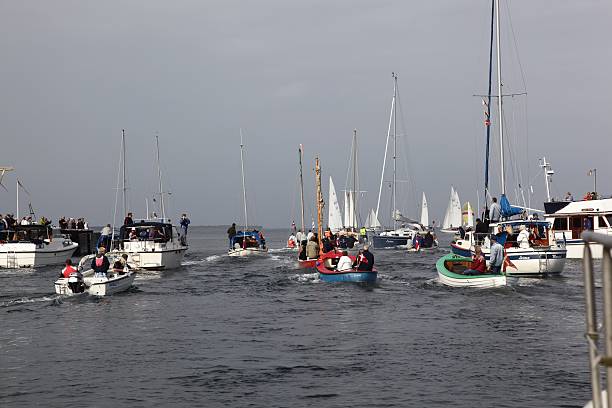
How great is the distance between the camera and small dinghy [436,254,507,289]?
92.6 ft

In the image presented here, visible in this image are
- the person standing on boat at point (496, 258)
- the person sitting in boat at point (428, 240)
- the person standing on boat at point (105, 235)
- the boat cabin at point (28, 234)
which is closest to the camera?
the person standing on boat at point (496, 258)

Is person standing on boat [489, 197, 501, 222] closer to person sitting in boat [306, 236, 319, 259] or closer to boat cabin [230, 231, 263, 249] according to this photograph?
person sitting in boat [306, 236, 319, 259]

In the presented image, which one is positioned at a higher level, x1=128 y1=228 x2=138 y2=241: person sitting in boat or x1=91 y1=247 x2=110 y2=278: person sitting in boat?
x1=128 y1=228 x2=138 y2=241: person sitting in boat

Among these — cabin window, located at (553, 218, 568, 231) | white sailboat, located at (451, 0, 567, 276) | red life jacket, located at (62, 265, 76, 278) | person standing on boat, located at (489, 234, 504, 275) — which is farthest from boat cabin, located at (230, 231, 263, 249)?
person standing on boat, located at (489, 234, 504, 275)

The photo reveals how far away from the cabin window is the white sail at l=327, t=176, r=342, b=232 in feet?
170

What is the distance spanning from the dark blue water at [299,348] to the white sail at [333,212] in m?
69.9

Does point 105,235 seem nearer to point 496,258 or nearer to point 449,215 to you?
point 496,258

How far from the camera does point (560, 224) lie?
163 feet

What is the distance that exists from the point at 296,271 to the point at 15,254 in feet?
60.2

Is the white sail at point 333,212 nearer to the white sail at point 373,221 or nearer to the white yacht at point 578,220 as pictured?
the white sail at point 373,221

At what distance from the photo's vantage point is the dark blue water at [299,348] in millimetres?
13258

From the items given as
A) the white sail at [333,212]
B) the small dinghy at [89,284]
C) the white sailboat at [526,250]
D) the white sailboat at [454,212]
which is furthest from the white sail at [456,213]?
the small dinghy at [89,284]

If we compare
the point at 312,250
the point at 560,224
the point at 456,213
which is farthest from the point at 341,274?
the point at 456,213

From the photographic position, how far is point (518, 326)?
2055cm
